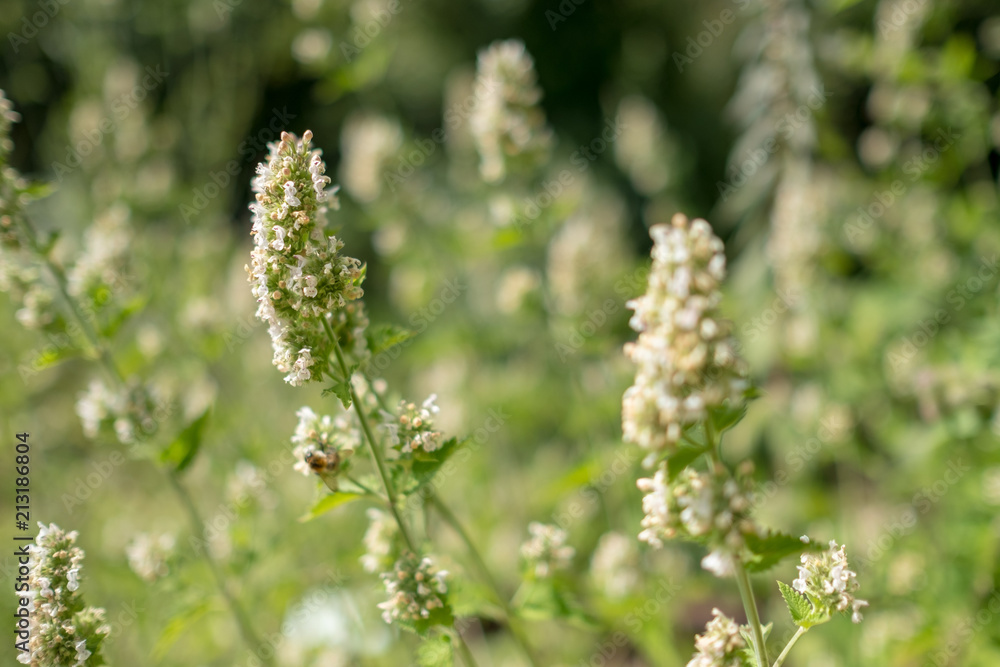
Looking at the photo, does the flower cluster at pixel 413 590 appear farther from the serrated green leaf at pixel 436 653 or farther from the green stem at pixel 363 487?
the green stem at pixel 363 487

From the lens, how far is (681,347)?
1.38m

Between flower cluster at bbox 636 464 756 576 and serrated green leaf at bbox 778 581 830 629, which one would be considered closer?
flower cluster at bbox 636 464 756 576

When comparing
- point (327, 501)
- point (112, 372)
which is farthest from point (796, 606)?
point (112, 372)

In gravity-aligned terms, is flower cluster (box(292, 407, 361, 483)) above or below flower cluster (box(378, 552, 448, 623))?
above

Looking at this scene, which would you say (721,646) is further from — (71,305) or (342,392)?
(71,305)

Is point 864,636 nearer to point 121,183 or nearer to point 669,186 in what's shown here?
point 669,186

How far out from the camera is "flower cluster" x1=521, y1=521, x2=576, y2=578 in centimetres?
238

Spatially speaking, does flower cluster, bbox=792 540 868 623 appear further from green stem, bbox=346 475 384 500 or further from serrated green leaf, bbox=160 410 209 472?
serrated green leaf, bbox=160 410 209 472

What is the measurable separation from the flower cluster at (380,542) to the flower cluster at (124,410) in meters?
1.04

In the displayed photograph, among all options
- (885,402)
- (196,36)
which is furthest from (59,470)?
(885,402)

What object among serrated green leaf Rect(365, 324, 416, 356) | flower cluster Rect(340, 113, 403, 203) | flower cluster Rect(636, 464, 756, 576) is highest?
flower cluster Rect(340, 113, 403, 203)

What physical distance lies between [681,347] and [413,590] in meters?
1.03

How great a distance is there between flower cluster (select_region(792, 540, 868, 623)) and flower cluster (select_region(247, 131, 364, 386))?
1.27 m

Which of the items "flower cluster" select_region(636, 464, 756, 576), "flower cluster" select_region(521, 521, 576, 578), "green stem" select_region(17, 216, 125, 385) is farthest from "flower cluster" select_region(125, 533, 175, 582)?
"flower cluster" select_region(636, 464, 756, 576)
